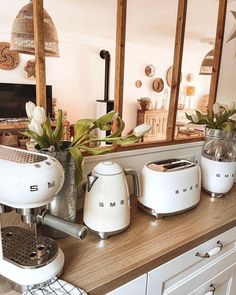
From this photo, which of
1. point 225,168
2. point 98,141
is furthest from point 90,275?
point 225,168

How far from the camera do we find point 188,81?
661cm

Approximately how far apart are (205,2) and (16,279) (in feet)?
9.03

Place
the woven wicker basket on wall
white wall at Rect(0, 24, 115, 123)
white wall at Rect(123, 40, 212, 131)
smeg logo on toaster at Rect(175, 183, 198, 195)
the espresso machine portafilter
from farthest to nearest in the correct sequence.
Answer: white wall at Rect(123, 40, 212, 131) < white wall at Rect(0, 24, 115, 123) < the woven wicker basket on wall < smeg logo on toaster at Rect(175, 183, 198, 195) < the espresso machine portafilter

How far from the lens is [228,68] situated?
4.89 feet

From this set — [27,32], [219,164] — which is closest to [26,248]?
[219,164]

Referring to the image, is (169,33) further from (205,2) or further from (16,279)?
(16,279)

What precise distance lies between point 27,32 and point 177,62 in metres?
0.86

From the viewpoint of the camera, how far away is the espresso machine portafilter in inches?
22.2

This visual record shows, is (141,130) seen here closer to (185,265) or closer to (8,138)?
(185,265)

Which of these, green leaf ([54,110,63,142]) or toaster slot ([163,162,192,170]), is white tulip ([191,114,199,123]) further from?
green leaf ([54,110,63,142])

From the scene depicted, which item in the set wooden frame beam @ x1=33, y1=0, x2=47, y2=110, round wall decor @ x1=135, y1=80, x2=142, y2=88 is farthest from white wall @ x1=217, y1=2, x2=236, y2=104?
round wall decor @ x1=135, y1=80, x2=142, y2=88

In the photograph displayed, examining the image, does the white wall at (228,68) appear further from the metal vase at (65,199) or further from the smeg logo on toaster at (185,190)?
the metal vase at (65,199)

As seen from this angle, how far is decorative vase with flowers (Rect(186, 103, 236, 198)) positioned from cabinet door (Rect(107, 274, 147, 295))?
62 centimetres

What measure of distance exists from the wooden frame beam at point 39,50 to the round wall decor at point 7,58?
3790mm
